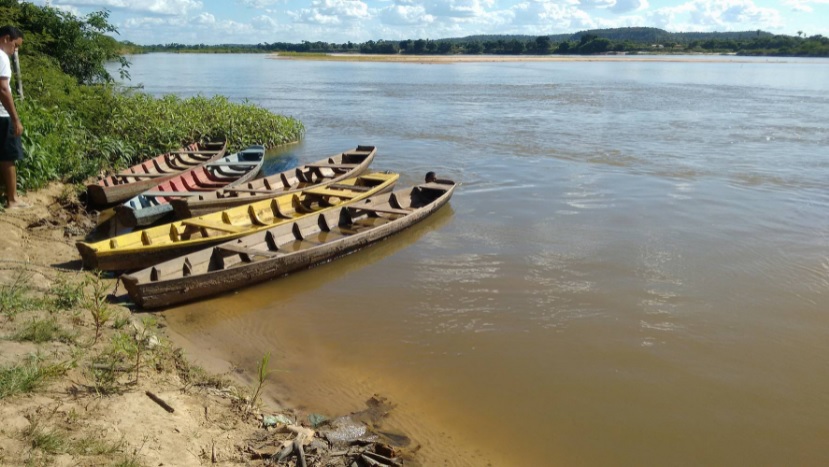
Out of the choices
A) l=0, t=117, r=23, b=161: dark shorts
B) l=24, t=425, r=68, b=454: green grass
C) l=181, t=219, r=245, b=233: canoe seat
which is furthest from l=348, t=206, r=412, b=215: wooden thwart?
l=24, t=425, r=68, b=454: green grass

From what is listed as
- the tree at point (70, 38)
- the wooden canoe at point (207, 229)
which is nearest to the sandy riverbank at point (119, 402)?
the wooden canoe at point (207, 229)

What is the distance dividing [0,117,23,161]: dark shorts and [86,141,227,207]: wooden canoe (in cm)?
225

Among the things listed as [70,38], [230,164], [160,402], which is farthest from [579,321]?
[70,38]

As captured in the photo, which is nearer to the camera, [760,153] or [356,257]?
[356,257]

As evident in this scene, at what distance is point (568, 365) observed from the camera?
20.1 feet

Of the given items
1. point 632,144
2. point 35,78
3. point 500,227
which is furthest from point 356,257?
point 632,144

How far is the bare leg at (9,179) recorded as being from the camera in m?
7.83

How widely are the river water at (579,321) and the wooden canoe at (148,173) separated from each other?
2.22m

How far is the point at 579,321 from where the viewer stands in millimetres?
7043

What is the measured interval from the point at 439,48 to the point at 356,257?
4292 inches

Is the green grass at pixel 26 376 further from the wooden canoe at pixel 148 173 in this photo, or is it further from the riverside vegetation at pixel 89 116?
the wooden canoe at pixel 148 173

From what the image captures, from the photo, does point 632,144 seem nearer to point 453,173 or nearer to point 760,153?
point 760,153

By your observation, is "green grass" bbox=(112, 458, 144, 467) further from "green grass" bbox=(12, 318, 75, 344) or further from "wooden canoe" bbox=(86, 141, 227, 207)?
"wooden canoe" bbox=(86, 141, 227, 207)

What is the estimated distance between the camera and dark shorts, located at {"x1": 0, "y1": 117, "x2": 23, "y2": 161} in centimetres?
751
